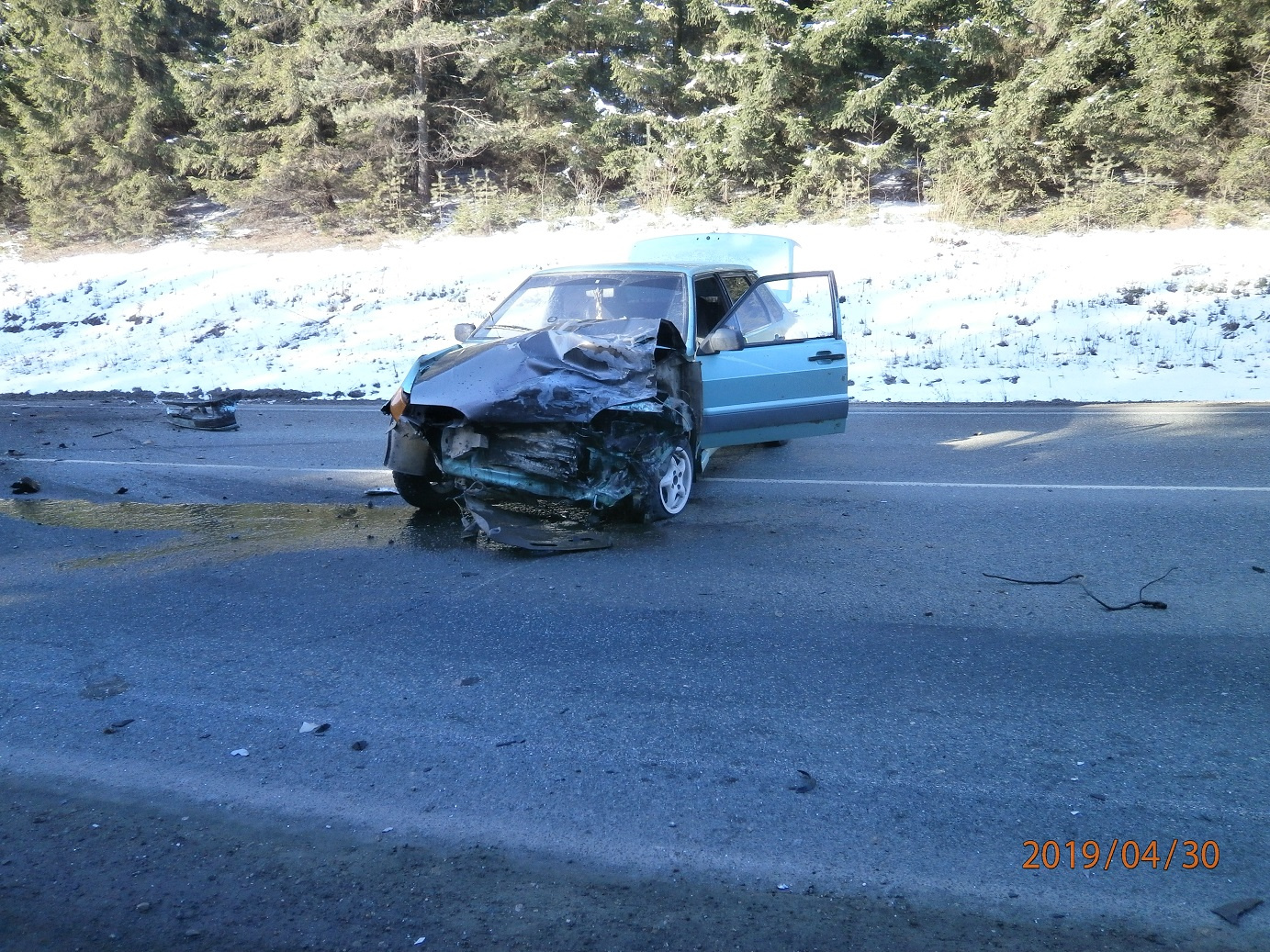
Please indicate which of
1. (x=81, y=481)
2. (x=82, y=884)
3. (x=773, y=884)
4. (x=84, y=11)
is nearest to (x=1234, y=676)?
(x=773, y=884)

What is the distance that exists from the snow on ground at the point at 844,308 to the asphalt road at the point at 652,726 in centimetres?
737

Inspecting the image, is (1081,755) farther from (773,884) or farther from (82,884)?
(82,884)

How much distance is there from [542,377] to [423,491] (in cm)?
139

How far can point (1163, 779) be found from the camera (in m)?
3.33

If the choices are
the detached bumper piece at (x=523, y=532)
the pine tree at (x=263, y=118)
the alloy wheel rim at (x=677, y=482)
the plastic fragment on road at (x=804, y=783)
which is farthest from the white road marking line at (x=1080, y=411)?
the pine tree at (x=263, y=118)

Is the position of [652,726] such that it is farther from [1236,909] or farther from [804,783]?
[1236,909]

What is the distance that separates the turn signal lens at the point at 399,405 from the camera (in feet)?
21.3

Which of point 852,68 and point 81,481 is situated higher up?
point 852,68

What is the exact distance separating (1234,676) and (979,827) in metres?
1.81

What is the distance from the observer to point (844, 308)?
60.5 feet

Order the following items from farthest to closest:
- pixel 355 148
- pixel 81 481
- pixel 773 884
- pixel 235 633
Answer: pixel 355 148, pixel 81 481, pixel 235 633, pixel 773 884
